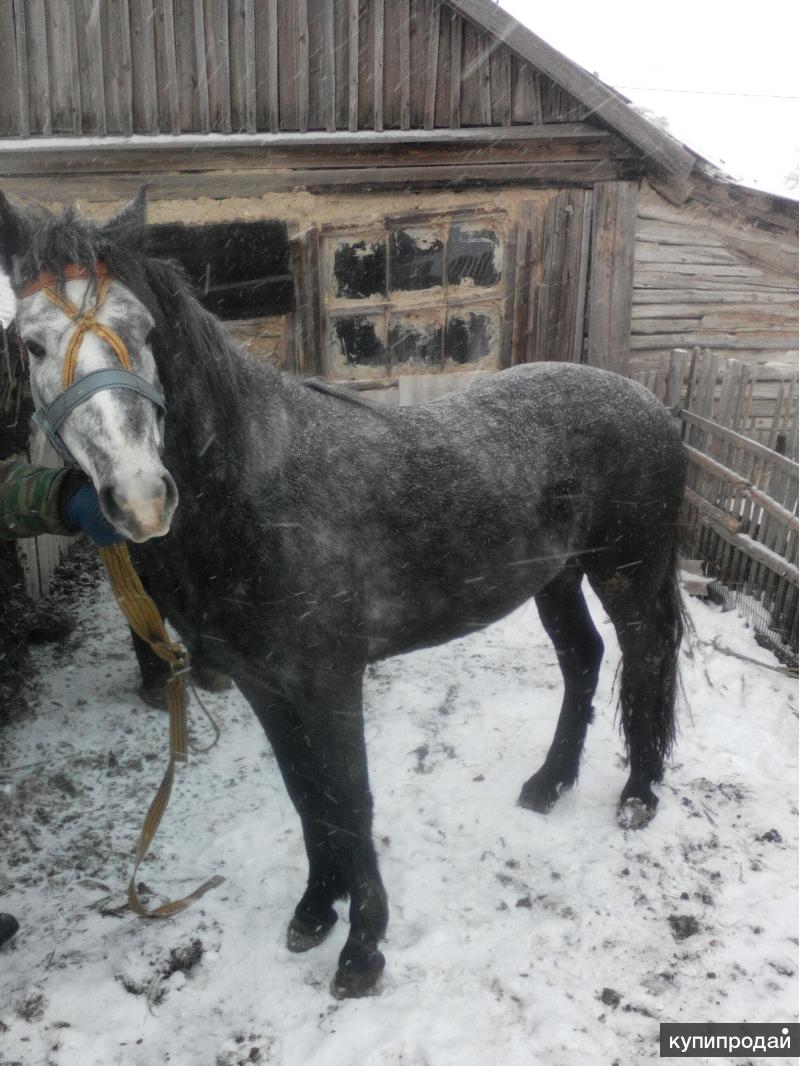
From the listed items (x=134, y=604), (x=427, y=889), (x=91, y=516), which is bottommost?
(x=427, y=889)

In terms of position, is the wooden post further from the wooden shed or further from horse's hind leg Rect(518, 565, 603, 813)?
horse's hind leg Rect(518, 565, 603, 813)

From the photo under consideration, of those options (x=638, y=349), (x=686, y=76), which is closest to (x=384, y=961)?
(x=638, y=349)

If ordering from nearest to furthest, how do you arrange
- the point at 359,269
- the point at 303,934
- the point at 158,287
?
the point at 158,287
the point at 303,934
the point at 359,269

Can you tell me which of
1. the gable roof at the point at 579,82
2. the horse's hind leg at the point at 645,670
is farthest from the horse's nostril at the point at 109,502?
the gable roof at the point at 579,82

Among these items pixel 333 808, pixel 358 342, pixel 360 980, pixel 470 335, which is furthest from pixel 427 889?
pixel 470 335

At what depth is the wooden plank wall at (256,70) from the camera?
5.53 m

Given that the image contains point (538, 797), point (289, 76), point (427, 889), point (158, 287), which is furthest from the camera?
point (289, 76)

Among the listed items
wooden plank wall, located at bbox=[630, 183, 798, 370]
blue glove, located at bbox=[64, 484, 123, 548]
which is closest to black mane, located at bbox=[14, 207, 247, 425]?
blue glove, located at bbox=[64, 484, 123, 548]

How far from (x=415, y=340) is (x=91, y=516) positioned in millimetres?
4529

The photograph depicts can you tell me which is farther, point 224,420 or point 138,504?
point 224,420

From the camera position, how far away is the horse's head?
5.11 ft

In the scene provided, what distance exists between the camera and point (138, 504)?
154cm

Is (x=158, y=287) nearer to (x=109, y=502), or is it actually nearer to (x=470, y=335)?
(x=109, y=502)

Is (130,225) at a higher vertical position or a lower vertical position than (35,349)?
higher
